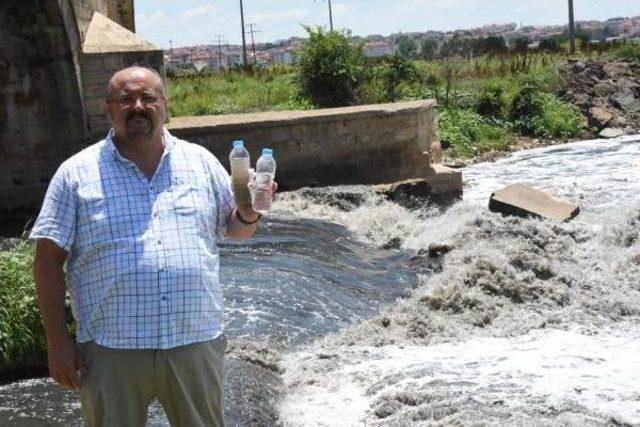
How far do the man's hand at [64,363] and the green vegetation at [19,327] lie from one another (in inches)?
125

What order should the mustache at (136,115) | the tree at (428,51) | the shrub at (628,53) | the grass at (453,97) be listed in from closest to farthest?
the mustache at (136,115)
the grass at (453,97)
the shrub at (628,53)
the tree at (428,51)

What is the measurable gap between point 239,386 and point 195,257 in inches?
109

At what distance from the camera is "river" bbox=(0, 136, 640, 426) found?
17.4ft

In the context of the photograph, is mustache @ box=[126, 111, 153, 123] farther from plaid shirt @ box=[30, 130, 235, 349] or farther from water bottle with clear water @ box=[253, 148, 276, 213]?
water bottle with clear water @ box=[253, 148, 276, 213]

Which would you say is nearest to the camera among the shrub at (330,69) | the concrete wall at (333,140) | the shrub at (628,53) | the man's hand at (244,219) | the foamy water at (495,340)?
the man's hand at (244,219)

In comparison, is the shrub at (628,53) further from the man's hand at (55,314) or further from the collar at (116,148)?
the man's hand at (55,314)

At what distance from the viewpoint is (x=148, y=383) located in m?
2.79

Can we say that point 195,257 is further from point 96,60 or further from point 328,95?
point 328,95

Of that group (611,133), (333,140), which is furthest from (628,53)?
(333,140)

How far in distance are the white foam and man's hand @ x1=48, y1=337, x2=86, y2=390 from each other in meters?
2.55

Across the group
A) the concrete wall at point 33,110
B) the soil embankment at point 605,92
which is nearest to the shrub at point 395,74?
the soil embankment at point 605,92

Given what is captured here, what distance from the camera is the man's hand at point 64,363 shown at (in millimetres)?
2769

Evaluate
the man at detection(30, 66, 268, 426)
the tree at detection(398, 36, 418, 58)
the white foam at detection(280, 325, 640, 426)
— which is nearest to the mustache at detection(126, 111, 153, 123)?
the man at detection(30, 66, 268, 426)

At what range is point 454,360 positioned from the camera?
623cm
